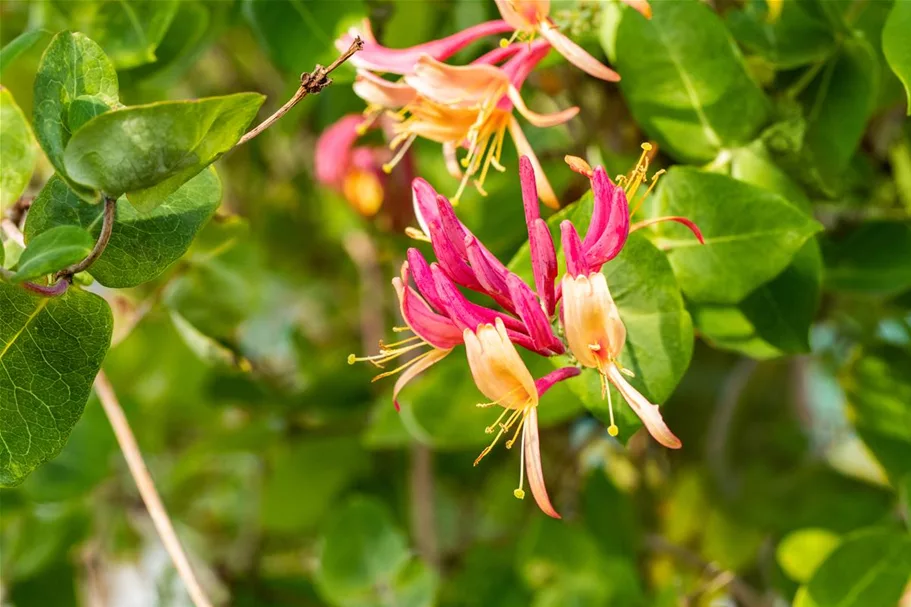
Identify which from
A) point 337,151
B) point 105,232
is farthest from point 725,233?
point 337,151

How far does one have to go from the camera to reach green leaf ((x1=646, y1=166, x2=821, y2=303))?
0.41 metres

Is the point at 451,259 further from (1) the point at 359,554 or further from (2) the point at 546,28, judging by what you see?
(1) the point at 359,554

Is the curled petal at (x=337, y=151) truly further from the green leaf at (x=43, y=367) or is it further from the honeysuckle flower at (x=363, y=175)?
Answer: the green leaf at (x=43, y=367)

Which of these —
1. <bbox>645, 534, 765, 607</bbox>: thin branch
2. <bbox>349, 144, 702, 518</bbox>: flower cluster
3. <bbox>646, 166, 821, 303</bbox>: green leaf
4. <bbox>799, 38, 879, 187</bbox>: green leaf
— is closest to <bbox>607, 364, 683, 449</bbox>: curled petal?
<bbox>349, 144, 702, 518</bbox>: flower cluster

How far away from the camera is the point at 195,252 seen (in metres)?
0.60

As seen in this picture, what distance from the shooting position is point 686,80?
1.49 feet

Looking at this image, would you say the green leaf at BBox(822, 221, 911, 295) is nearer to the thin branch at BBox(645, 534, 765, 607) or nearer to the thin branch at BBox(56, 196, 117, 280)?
the thin branch at BBox(645, 534, 765, 607)

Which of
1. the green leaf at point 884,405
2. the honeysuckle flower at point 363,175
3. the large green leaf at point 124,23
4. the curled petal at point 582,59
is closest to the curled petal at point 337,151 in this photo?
the honeysuckle flower at point 363,175

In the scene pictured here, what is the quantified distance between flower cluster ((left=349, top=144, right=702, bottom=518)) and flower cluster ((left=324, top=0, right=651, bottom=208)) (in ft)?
0.22

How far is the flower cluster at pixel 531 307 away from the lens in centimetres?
33

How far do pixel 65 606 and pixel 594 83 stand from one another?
0.67 metres

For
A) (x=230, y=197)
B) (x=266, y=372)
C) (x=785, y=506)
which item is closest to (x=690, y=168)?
(x=785, y=506)

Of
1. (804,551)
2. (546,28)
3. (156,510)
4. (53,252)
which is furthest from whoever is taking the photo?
(804,551)

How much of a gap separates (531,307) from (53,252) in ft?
0.55
